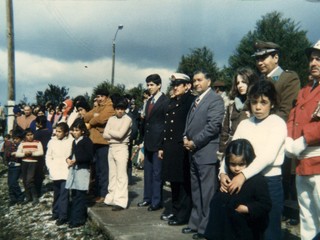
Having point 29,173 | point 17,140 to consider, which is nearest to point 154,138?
point 29,173

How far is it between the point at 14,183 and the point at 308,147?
20.7 ft

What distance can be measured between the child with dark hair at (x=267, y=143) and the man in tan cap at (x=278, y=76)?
2.39 feet

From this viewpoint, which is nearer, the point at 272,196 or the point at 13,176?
the point at 272,196

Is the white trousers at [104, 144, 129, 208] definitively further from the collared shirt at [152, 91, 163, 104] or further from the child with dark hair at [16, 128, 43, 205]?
the child with dark hair at [16, 128, 43, 205]

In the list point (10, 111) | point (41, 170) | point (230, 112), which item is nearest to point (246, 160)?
point (230, 112)

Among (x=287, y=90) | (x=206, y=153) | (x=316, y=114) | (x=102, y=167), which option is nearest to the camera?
(x=316, y=114)

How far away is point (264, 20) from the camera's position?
3244 centimetres

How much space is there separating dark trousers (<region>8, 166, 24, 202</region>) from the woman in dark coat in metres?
3.77

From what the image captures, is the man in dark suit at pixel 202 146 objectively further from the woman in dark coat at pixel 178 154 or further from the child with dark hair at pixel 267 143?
the child with dark hair at pixel 267 143

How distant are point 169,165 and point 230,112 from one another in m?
1.28

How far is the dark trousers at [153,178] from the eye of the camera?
625 centimetres

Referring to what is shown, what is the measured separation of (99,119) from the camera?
6.82m

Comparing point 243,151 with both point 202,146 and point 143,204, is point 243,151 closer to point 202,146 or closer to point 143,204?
point 202,146

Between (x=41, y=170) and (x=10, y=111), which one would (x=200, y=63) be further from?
(x=41, y=170)
